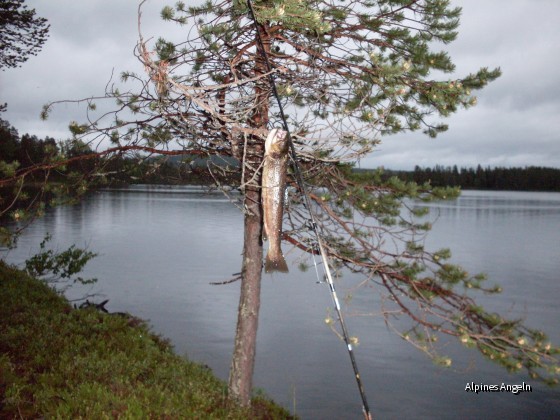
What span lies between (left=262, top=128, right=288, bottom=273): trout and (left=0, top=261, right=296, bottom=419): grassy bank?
146 inches

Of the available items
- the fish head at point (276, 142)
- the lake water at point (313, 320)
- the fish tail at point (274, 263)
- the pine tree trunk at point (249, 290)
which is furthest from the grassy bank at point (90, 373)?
the fish head at point (276, 142)

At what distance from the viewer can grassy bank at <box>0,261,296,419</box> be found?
6.76 metres

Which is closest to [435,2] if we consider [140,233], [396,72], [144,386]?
[396,72]

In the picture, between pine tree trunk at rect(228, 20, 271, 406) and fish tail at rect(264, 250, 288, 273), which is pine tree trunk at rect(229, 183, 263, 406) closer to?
pine tree trunk at rect(228, 20, 271, 406)

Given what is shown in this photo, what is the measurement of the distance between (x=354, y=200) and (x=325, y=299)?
17097 millimetres

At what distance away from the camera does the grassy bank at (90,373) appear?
6762 millimetres

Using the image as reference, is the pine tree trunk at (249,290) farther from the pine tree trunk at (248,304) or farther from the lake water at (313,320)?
the lake water at (313,320)

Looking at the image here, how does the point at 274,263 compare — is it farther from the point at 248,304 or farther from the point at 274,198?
the point at 248,304

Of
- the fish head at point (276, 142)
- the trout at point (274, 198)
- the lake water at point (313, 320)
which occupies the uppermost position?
the fish head at point (276, 142)

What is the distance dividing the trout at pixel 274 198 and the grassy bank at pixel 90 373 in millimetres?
3709

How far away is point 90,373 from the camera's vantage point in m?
8.12

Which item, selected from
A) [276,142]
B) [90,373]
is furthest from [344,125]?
[90,373]

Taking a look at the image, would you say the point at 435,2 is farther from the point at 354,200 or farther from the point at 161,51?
the point at 161,51

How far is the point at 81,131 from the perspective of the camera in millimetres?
6773
